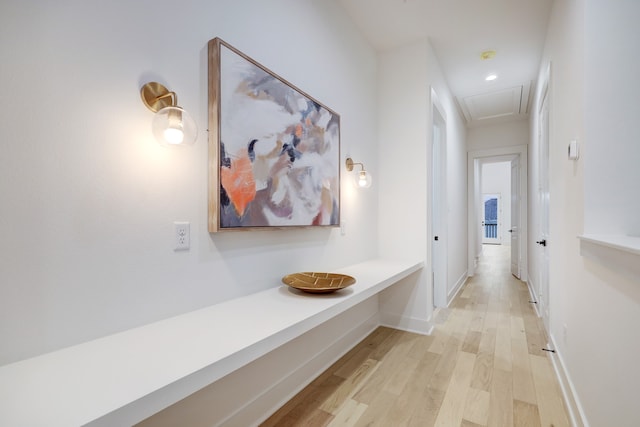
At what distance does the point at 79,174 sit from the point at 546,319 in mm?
3648

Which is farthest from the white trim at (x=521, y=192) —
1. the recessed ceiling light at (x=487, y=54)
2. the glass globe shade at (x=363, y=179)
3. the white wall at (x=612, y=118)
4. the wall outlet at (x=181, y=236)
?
the wall outlet at (x=181, y=236)

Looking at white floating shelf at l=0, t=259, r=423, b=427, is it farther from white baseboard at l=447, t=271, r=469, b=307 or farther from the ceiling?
white baseboard at l=447, t=271, r=469, b=307

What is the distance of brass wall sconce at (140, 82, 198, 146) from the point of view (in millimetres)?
1121

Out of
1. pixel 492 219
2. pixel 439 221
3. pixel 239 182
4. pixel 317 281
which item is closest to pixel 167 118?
pixel 239 182

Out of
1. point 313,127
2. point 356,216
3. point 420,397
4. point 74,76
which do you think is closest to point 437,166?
point 356,216

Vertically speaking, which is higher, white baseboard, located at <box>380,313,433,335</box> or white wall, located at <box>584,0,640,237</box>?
white wall, located at <box>584,0,640,237</box>

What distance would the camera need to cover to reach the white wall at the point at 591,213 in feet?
3.44

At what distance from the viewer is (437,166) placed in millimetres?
3682

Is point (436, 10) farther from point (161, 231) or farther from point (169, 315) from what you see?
point (169, 315)

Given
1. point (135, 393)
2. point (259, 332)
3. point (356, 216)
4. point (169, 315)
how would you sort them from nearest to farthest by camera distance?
1. point (135, 393)
2. point (259, 332)
3. point (169, 315)
4. point (356, 216)

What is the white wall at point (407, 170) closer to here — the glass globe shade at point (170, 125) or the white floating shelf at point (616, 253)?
the white floating shelf at point (616, 253)

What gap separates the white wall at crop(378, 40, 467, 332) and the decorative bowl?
1300 mm

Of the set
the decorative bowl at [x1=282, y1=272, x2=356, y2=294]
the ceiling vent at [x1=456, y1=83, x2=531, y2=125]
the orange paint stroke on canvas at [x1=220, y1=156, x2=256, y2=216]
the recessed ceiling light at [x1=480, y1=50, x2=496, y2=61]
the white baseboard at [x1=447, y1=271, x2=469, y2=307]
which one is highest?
the recessed ceiling light at [x1=480, y1=50, x2=496, y2=61]

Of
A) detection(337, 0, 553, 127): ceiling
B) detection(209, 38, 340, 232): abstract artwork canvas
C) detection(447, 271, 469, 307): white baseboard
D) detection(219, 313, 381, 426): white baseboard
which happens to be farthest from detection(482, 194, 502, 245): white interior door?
detection(209, 38, 340, 232): abstract artwork canvas
